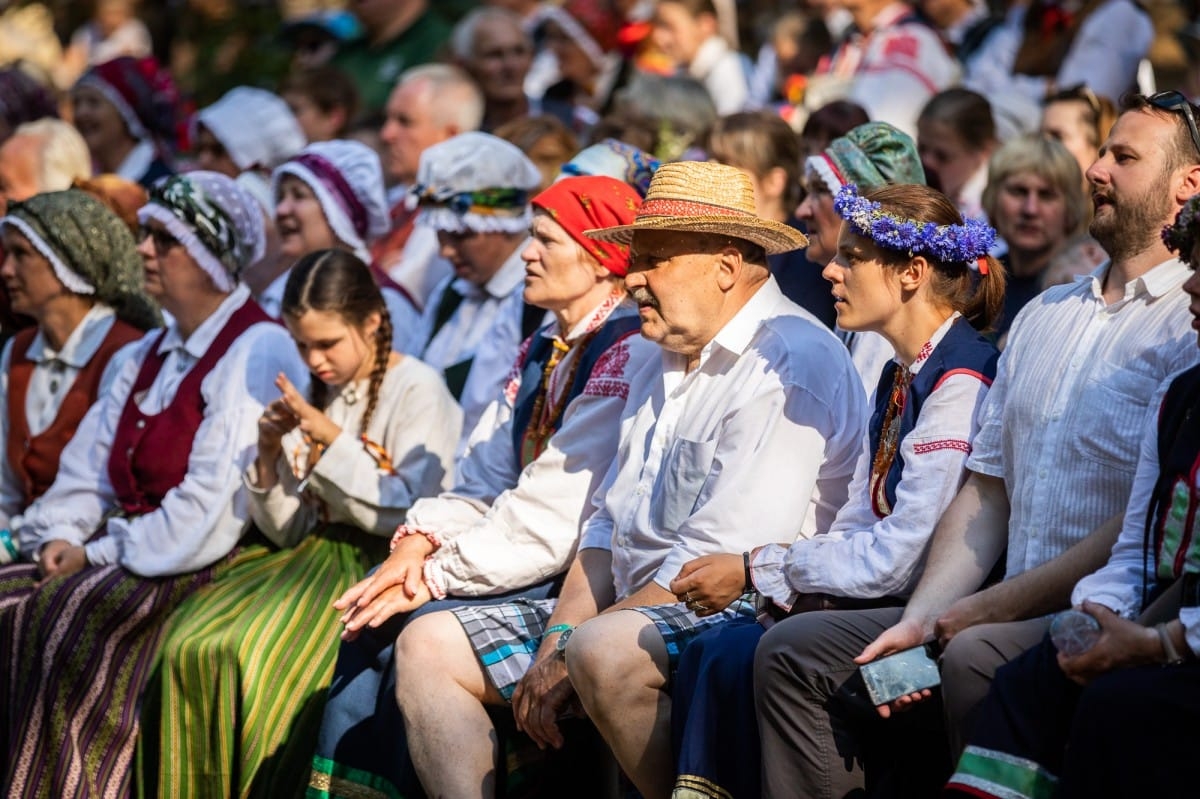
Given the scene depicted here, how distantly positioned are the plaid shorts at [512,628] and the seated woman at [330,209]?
8.59ft

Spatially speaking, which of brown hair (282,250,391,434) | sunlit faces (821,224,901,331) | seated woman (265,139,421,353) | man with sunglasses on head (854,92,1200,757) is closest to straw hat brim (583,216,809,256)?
sunlit faces (821,224,901,331)

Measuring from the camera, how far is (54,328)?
281 inches

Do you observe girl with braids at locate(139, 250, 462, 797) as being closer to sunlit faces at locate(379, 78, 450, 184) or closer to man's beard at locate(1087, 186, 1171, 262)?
man's beard at locate(1087, 186, 1171, 262)

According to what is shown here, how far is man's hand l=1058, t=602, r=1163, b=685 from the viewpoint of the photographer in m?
3.43

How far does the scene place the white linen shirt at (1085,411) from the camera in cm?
394

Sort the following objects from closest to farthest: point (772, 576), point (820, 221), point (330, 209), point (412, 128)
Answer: point (772, 576)
point (820, 221)
point (330, 209)
point (412, 128)

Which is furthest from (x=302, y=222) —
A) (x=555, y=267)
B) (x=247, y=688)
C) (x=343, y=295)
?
(x=247, y=688)

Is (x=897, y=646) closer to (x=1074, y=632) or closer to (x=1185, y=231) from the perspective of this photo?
(x=1074, y=632)

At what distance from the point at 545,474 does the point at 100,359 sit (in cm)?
261

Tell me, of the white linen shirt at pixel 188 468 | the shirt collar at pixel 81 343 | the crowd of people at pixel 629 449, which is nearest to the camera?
the crowd of people at pixel 629 449

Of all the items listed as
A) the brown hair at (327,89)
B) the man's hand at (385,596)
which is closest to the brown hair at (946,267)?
the man's hand at (385,596)

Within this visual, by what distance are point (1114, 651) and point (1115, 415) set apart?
0.69 metres

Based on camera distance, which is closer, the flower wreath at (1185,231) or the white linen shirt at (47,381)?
the flower wreath at (1185,231)

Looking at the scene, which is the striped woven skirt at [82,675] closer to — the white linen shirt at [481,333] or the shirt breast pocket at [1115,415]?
the white linen shirt at [481,333]
